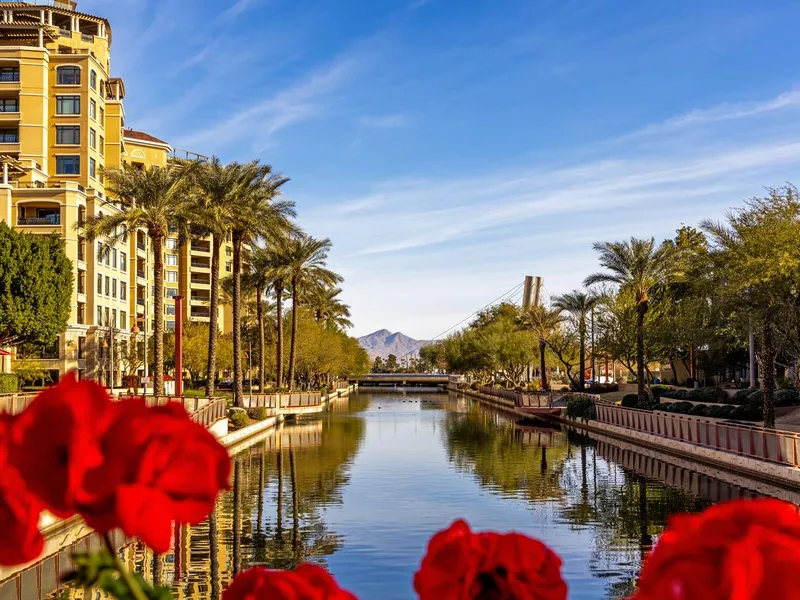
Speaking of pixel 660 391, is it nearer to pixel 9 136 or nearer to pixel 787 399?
pixel 787 399

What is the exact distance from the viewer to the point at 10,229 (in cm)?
5944

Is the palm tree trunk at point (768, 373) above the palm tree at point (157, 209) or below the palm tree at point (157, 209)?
below

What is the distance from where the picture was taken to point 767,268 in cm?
3384

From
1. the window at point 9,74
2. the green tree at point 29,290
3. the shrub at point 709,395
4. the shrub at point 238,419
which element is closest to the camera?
the shrub at point 238,419

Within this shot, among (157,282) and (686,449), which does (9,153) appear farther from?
(686,449)

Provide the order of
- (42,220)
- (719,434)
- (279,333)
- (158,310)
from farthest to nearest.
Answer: (42,220) → (279,333) → (158,310) → (719,434)

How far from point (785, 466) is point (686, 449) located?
32.0 feet

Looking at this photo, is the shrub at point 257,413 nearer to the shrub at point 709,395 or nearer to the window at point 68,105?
the shrub at point 709,395

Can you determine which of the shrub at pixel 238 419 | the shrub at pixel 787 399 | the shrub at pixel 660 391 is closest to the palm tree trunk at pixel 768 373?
the shrub at pixel 787 399

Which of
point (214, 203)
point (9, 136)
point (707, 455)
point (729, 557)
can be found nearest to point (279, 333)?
point (214, 203)

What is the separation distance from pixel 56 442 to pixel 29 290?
6010 cm

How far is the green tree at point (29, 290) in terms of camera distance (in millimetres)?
56844

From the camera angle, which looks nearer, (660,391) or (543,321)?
(660,391)

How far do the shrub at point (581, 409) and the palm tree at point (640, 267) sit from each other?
312cm
